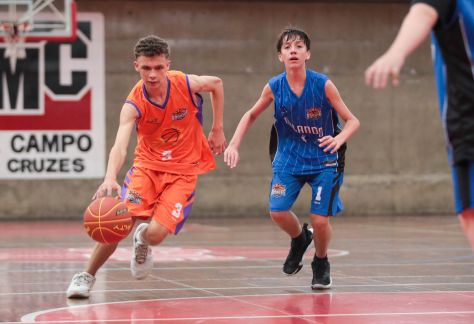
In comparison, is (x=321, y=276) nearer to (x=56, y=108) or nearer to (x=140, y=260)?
(x=140, y=260)

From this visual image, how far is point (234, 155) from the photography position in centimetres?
758

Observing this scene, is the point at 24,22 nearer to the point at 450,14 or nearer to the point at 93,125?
the point at 93,125

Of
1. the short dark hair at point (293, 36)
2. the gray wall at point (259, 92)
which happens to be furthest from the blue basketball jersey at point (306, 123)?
the gray wall at point (259, 92)

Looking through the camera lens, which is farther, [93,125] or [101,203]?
[93,125]

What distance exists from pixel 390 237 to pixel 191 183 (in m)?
6.58

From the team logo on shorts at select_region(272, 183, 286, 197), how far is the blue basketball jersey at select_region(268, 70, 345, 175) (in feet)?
0.43

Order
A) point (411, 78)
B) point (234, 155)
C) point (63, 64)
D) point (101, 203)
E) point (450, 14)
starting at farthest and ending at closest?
point (411, 78), point (63, 64), point (234, 155), point (101, 203), point (450, 14)

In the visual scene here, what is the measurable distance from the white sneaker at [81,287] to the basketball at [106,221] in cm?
57

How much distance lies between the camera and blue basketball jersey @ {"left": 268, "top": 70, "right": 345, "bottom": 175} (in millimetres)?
8211

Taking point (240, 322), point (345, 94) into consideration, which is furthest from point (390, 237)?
point (240, 322)

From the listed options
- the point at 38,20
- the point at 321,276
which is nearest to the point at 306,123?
the point at 321,276

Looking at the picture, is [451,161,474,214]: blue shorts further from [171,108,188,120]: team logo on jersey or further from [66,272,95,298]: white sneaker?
[66,272,95,298]: white sneaker

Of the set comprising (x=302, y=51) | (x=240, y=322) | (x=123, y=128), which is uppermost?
(x=302, y=51)

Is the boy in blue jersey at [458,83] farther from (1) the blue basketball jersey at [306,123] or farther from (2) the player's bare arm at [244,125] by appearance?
(1) the blue basketball jersey at [306,123]
